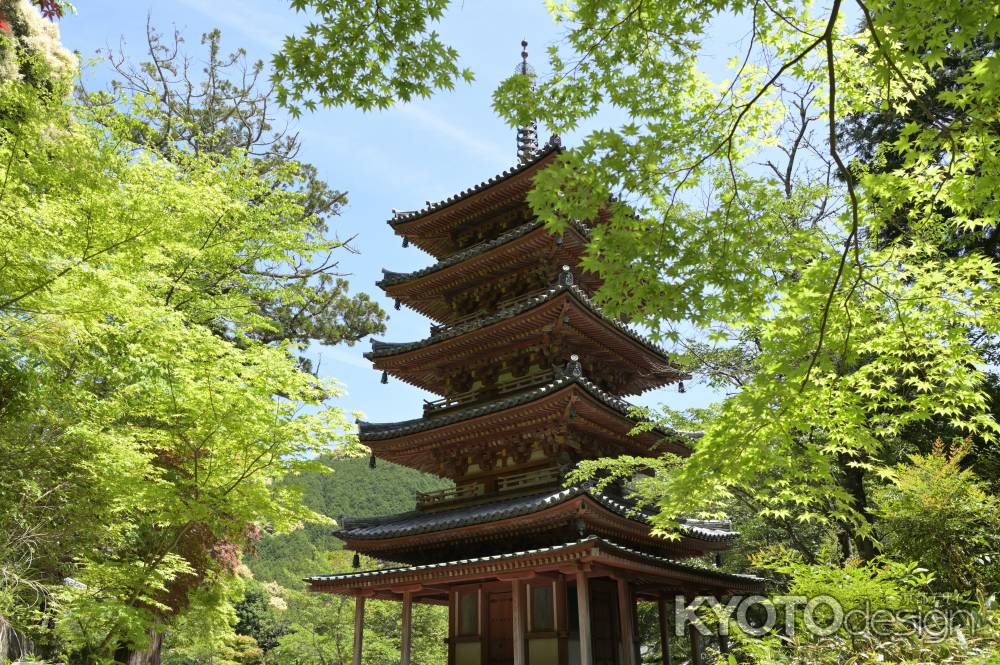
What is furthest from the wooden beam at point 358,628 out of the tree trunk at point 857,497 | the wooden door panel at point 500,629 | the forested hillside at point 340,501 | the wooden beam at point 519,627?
the forested hillside at point 340,501

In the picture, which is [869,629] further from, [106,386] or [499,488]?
[106,386]

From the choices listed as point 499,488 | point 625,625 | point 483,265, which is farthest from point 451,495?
point 483,265

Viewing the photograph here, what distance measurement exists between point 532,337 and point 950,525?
819cm

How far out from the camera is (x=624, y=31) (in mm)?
5223

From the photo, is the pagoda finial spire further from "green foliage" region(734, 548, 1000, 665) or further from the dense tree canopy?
"green foliage" region(734, 548, 1000, 665)

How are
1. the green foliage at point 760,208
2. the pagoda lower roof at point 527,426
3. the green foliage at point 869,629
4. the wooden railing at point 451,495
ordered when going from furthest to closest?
the wooden railing at point 451,495 → the pagoda lower roof at point 527,426 → the green foliage at point 869,629 → the green foliage at point 760,208

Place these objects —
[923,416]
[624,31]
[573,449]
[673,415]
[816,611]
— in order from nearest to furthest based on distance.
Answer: [624,31] → [923,416] → [816,611] → [673,415] → [573,449]

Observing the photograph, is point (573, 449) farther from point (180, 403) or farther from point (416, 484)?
point (416, 484)

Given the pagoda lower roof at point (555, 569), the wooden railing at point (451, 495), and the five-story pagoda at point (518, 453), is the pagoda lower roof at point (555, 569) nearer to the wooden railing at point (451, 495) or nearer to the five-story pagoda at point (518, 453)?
the five-story pagoda at point (518, 453)

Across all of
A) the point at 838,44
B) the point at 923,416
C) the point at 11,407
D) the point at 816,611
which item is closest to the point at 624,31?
the point at 838,44

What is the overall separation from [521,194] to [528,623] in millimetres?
9582

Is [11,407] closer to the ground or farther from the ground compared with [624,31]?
closer to the ground

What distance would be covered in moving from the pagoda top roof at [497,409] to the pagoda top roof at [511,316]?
1492 mm

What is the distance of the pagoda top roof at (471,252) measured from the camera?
1359cm
